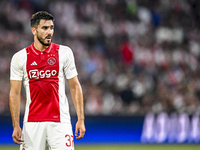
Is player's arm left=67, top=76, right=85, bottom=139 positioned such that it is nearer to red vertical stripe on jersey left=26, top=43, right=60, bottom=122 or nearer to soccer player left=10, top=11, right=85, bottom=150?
soccer player left=10, top=11, right=85, bottom=150

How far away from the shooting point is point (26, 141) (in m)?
4.33

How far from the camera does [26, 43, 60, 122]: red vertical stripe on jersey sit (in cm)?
435

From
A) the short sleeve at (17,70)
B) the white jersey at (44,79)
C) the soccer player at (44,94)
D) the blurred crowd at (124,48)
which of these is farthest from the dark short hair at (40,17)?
the blurred crowd at (124,48)

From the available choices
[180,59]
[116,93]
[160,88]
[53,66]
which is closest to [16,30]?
[116,93]

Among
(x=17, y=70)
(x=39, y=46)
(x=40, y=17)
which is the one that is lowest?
(x=17, y=70)

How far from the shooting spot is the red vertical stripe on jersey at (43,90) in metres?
4.35

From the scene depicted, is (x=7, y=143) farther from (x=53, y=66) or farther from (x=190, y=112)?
(x=53, y=66)

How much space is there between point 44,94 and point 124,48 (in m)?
9.78

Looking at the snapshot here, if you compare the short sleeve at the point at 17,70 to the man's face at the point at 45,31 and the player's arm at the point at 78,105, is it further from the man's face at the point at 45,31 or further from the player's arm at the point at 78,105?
the player's arm at the point at 78,105

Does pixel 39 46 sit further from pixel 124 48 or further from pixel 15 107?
pixel 124 48

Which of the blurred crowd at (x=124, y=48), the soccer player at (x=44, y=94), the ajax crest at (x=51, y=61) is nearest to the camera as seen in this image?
the soccer player at (x=44, y=94)

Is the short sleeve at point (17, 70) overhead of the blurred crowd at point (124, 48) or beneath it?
beneath

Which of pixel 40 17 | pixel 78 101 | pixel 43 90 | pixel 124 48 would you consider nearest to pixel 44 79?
pixel 43 90

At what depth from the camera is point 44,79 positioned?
4375 mm
